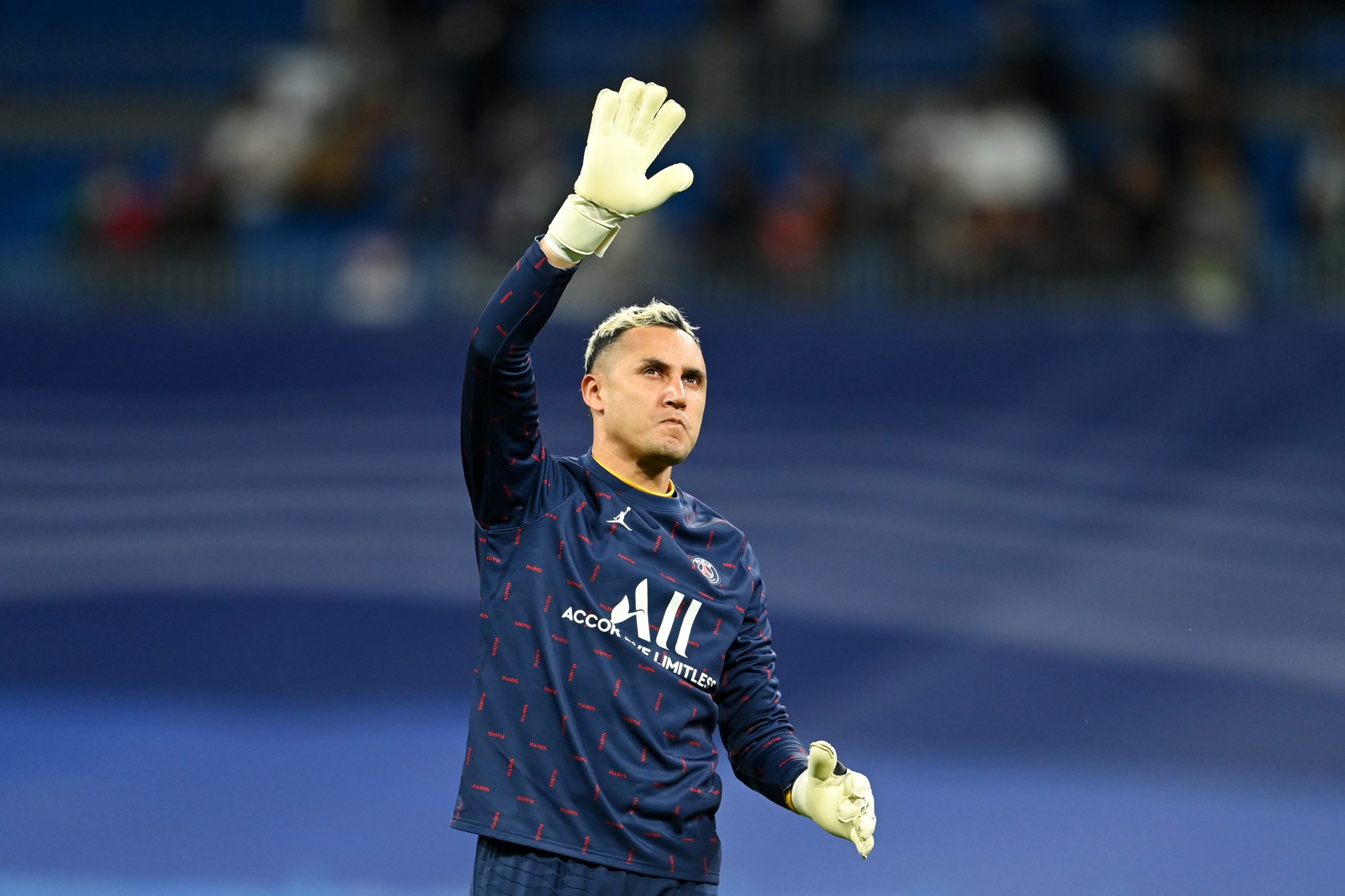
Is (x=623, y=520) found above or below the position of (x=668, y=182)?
below

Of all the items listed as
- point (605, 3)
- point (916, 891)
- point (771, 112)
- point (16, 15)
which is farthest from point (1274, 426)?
point (16, 15)

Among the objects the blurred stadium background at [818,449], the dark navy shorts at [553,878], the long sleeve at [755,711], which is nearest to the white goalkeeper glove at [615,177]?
the long sleeve at [755,711]

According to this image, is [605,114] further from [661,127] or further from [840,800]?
[840,800]

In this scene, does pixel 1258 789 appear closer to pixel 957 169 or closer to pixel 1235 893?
pixel 1235 893

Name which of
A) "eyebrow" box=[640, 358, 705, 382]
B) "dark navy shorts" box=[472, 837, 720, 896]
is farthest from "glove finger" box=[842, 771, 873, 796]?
"eyebrow" box=[640, 358, 705, 382]

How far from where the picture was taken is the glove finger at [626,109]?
3.54 meters

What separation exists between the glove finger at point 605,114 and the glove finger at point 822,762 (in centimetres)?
137

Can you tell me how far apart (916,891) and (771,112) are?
5.97 metres

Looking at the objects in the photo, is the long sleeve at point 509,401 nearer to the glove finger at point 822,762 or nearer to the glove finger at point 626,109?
the glove finger at point 626,109

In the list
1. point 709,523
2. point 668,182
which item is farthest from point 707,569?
point 668,182

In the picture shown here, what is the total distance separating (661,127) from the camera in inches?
141

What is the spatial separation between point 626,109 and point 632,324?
561 millimetres

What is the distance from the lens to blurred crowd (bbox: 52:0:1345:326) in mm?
9164

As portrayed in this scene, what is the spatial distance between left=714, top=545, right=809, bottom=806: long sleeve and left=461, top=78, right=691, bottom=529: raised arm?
69 cm
